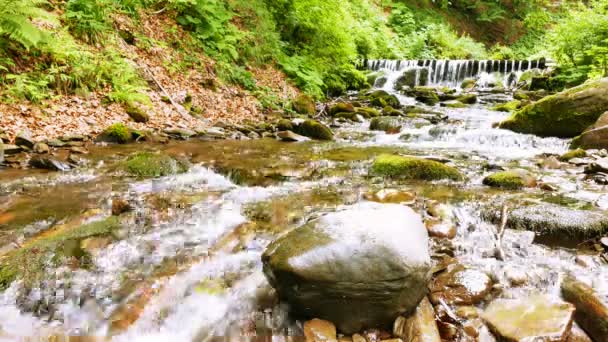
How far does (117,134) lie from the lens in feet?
20.9

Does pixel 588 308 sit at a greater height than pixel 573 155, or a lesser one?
lesser

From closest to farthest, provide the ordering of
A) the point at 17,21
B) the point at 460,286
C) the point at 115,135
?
the point at 460,286, the point at 17,21, the point at 115,135

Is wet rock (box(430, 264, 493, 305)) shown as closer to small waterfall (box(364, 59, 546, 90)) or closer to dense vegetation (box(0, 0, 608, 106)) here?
dense vegetation (box(0, 0, 608, 106))

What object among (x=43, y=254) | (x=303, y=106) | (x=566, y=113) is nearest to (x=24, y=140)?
(x=43, y=254)

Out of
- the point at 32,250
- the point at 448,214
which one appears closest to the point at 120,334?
the point at 32,250

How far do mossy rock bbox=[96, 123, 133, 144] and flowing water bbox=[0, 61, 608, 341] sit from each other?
286 mm

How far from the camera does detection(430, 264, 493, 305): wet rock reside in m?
2.66

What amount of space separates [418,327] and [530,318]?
2.18ft

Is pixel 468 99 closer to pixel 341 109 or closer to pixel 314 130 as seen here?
pixel 341 109

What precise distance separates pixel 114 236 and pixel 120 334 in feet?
3.79

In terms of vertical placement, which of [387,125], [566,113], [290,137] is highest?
[566,113]

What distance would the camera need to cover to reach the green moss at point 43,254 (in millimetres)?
2582

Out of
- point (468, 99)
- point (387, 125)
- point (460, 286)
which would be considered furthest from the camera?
point (468, 99)

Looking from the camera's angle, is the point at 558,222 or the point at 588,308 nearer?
the point at 588,308
